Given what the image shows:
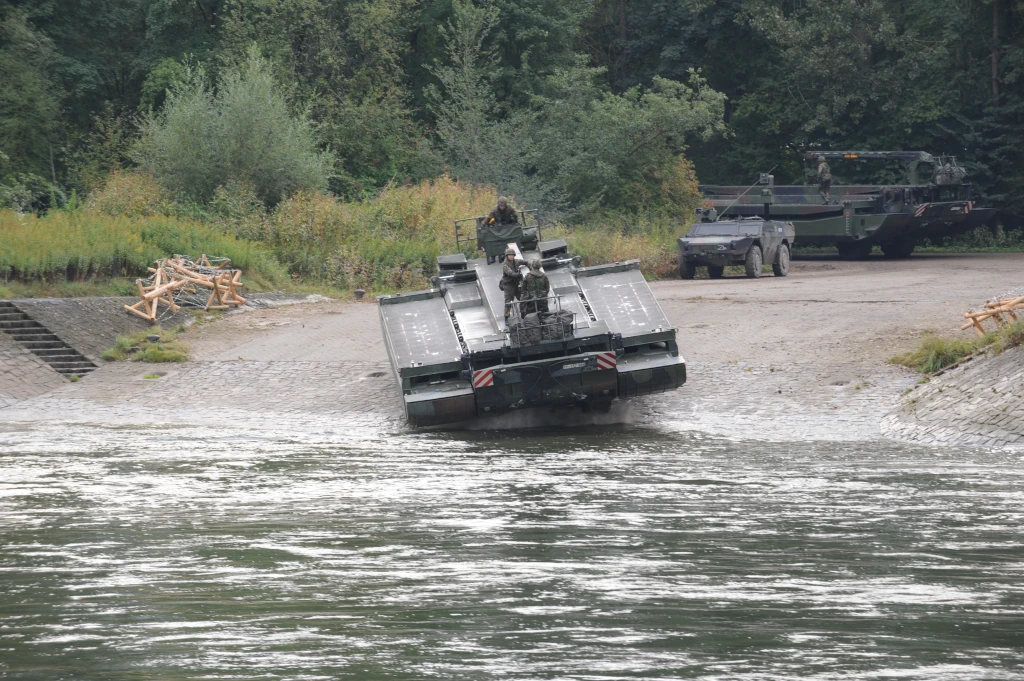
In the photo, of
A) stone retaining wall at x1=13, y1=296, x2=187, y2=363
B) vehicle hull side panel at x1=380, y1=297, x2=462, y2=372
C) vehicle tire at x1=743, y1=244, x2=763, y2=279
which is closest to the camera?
vehicle hull side panel at x1=380, y1=297, x2=462, y2=372

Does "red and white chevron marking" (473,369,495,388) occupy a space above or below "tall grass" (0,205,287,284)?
below

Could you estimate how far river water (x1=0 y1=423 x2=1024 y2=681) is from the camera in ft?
26.0

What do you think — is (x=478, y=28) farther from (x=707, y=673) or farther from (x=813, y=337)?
(x=707, y=673)

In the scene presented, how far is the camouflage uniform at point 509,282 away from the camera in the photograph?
17719 mm

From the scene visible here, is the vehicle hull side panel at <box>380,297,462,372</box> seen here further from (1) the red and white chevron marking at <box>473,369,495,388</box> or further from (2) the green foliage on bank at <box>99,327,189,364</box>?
(2) the green foliage on bank at <box>99,327,189,364</box>

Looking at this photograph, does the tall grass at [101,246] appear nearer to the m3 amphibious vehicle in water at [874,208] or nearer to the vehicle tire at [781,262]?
the vehicle tire at [781,262]

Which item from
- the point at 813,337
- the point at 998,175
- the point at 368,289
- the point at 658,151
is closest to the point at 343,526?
the point at 813,337

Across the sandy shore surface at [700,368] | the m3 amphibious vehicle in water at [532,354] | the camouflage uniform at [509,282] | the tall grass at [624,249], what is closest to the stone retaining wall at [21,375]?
the sandy shore surface at [700,368]

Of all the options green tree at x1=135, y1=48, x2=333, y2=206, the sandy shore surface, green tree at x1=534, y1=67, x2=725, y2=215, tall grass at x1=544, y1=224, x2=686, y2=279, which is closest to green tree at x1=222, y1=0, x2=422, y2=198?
green tree at x1=534, y1=67, x2=725, y2=215

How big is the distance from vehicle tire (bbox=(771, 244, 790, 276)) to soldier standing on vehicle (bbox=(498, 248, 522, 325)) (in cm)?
1682

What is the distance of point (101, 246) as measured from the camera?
27297 millimetres

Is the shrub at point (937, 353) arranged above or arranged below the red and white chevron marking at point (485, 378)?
below

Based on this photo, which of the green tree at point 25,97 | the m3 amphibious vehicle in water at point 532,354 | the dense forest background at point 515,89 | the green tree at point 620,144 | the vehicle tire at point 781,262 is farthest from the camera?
the green tree at point 25,97

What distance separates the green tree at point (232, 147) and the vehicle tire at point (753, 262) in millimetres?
11947
